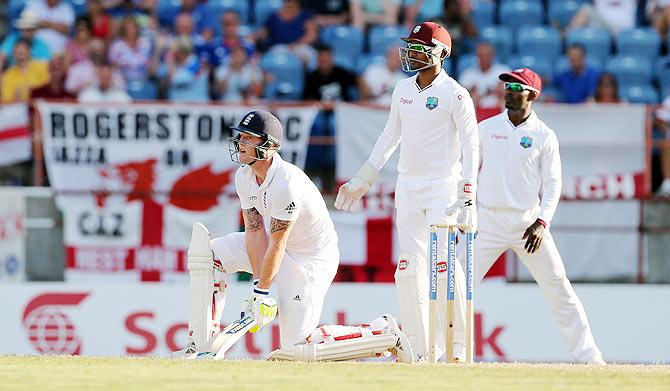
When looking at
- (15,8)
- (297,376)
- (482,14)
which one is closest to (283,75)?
(482,14)

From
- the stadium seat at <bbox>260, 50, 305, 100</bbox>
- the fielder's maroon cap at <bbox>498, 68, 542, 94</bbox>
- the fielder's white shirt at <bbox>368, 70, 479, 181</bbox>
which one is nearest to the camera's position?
the fielder's white shirt at <bbox>368, 70, 479, 181</bbox>

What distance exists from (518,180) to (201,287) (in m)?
2.32

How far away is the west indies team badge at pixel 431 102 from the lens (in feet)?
31.0

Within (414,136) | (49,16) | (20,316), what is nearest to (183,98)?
(49,16)

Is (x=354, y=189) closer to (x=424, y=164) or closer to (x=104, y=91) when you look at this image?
(x=424, y=164)

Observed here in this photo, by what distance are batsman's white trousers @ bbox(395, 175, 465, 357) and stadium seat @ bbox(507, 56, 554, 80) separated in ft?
19.7

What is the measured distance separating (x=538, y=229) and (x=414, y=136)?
1016 mm

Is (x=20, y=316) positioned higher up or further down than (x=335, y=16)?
further down

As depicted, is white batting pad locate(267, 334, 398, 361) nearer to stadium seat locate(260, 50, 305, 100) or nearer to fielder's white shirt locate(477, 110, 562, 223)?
fielder's white shirt locate(477, 110, 562, 223)

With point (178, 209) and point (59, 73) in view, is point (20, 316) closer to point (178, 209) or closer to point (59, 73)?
point (178, 209)

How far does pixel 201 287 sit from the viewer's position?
9047 millimetres

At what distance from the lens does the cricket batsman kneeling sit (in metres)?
8.81

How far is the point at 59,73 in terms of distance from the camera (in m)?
15.0

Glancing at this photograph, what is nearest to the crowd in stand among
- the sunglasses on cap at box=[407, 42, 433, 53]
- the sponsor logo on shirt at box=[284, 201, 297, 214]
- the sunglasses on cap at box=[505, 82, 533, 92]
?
the sunglasses on cap at box=[505, 82, 533, 92]
